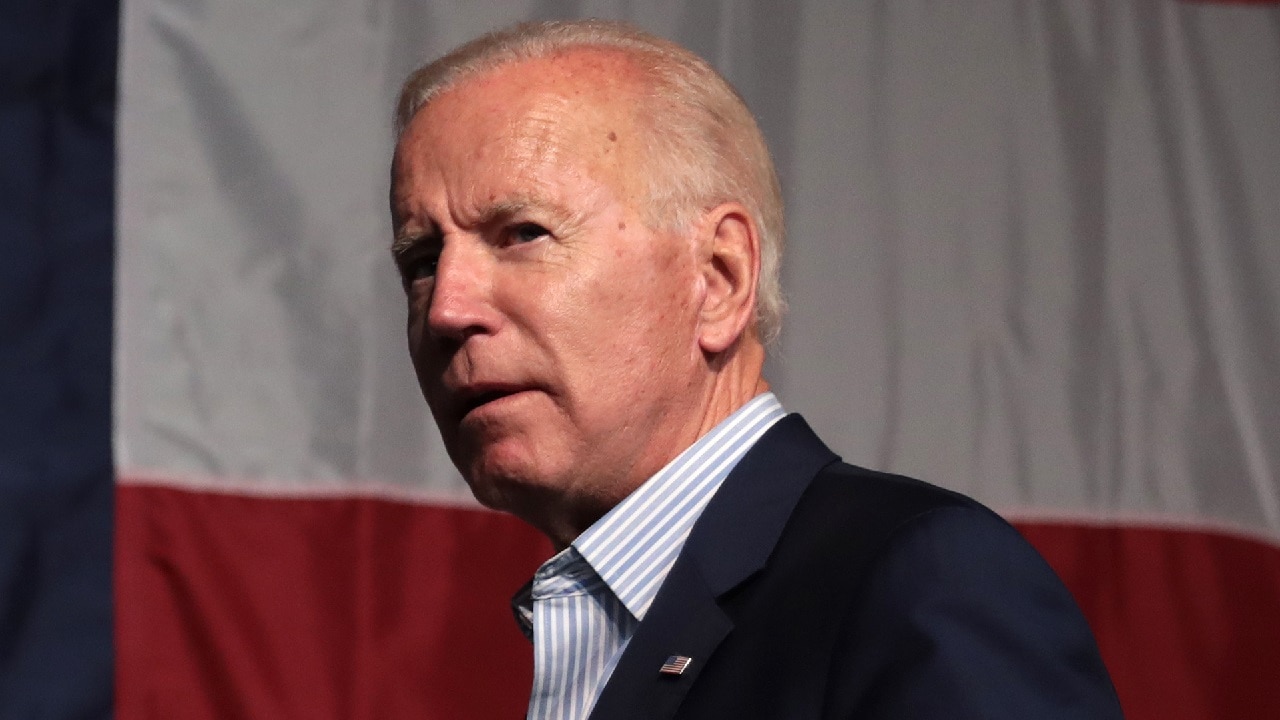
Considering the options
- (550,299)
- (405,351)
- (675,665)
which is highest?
(550,299)

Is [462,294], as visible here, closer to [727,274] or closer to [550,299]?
[550,299]

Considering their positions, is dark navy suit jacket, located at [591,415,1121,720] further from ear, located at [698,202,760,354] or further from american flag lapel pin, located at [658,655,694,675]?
ear, located at [698,202,760,354]

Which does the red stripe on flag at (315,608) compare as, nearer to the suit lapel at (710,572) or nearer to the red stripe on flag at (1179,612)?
the red stripe on flag at (1179,612)

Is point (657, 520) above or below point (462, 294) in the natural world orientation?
below

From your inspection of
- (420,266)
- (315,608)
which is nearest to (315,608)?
(315,608)

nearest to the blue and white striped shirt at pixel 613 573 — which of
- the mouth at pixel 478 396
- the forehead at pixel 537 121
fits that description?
the mouth at pixel 478 396

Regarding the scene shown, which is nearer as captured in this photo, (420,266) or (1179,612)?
(420,266)

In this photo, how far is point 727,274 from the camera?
4.40 feet

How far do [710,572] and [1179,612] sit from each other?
5.19ft

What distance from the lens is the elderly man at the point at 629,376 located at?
1099 mm

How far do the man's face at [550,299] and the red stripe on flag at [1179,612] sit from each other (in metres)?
1.36

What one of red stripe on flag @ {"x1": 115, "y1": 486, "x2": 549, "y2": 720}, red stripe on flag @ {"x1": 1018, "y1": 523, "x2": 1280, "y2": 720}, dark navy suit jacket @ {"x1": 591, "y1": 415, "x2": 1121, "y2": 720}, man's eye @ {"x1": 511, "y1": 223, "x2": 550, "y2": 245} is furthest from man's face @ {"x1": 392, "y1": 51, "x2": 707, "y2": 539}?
red stripe on flag @ {"x1": 1018, "y1": 523, "x2": 1280, "y2": 720}

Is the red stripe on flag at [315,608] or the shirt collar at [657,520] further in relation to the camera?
the red stripe on flag at [315,608]

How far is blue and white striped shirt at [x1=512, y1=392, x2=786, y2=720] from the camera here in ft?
3.97
